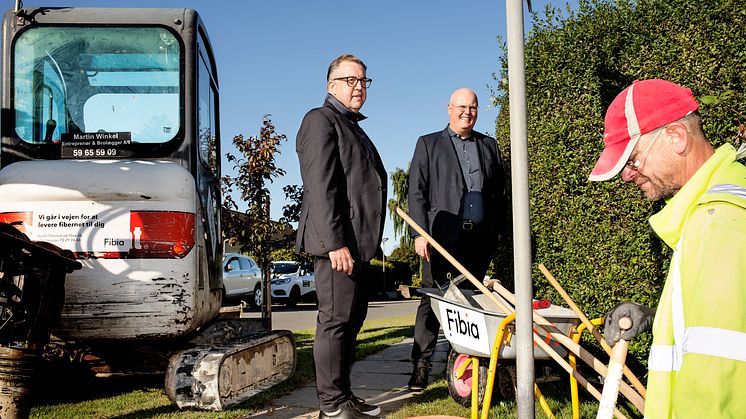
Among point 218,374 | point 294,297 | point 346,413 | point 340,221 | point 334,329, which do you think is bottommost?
point 294,297

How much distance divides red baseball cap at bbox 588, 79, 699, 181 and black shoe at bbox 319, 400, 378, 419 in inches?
97.8

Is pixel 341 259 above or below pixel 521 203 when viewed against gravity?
below

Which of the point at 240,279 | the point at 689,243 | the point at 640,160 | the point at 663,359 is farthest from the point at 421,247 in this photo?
the point at 240,279

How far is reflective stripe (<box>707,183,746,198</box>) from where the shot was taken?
4.86ft

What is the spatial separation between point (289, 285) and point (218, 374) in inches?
776

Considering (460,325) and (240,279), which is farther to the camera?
(240,279)

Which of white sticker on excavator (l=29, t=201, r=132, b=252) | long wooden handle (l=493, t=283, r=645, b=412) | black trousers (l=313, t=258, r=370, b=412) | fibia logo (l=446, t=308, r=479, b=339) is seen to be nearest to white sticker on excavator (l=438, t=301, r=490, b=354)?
fibia logo (l=446, t=308, r=479, b=339)

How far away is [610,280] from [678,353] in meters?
3.29

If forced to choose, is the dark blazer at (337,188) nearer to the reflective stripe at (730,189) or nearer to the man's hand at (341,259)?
the man's hand at (341,259)

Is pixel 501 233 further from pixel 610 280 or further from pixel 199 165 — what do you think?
pixel 199 165

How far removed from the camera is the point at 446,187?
524 cm

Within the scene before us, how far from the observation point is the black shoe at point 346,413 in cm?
389

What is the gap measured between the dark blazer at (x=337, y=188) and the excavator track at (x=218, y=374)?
1010 mm

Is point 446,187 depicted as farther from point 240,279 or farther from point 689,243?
point 240,279
